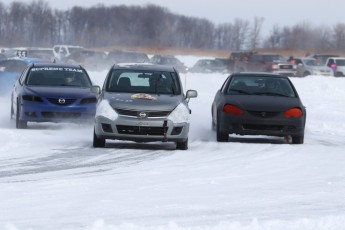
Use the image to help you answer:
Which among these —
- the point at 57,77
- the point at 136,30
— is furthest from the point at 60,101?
the point at 136,30

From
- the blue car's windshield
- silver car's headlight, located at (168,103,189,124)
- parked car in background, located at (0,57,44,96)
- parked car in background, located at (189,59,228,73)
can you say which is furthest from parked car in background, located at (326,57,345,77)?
silver car's headlight, located at (168,103,189,124)


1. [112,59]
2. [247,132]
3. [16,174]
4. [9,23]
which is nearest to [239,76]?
[247,132]

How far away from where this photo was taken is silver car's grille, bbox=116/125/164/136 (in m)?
15.5

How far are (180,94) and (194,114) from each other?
8.69 m

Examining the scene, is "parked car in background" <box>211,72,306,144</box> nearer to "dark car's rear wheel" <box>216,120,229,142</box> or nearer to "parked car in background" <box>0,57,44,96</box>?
"dark car's rear wheel" <box>216,120,229,142</box>

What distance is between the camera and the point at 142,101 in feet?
51.8

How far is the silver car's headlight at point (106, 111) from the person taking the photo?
15.6 metres

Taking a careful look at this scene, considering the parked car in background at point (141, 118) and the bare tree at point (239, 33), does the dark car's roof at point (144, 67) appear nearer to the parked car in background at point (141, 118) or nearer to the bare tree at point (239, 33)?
the parked car in background at point (141, 118)

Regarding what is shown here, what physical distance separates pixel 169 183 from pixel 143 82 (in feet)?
19.0

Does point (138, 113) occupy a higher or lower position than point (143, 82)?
lower

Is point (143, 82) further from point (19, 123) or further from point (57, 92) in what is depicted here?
point (19, 123)

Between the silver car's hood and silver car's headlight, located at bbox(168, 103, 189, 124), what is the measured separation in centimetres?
7

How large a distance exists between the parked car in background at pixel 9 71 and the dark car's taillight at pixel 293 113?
13169mm

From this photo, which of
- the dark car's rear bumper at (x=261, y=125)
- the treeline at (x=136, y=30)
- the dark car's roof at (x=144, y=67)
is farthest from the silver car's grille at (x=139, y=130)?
the treeline at (x=136, y=30)
